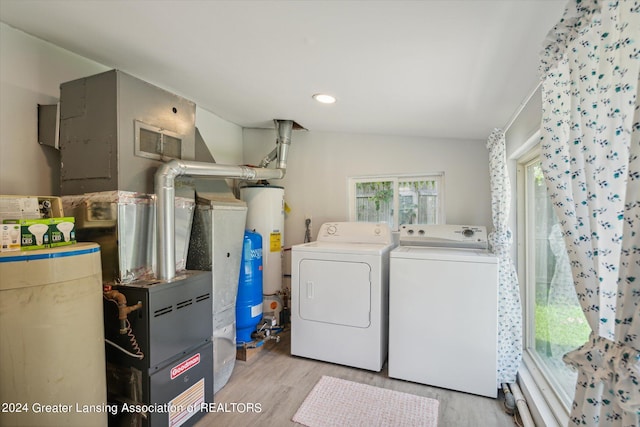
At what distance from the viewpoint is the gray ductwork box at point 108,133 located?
1759mm

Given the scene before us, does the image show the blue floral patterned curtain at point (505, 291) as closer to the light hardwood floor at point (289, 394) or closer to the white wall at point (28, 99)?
the light hardwood floor at point (289, 394)

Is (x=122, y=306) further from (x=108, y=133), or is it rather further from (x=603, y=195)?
(x=603, y=195)

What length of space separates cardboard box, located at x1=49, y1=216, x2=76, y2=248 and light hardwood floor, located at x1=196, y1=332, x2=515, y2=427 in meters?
1.39

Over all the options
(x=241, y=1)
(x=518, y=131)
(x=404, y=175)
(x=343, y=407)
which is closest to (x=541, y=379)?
(x=343, y=407)

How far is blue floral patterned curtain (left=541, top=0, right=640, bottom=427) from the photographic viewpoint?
0.68 metres

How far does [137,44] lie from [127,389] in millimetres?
2009

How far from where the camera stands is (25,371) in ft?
3.89

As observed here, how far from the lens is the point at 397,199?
3.39 metres

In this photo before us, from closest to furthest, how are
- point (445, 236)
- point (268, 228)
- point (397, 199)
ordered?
point (445, 236), point (268, 228), point (397, 199)

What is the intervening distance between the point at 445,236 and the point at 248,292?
6.54 ft

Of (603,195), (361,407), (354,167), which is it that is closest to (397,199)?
(354,167)

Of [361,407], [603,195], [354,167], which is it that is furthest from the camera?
[354,167]

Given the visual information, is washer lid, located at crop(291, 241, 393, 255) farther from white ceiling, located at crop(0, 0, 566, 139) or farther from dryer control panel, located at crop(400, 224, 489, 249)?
white ceiling, located at crop(0, 0, 566, 139)

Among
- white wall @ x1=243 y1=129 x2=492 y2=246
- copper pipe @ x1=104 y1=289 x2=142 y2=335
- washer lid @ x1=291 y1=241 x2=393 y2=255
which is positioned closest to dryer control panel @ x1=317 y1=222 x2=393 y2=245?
washer lid @ x1=291 y1=241 x2=393 y2=255
